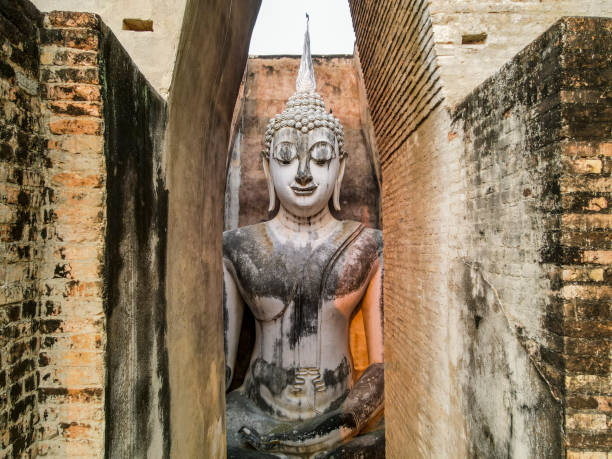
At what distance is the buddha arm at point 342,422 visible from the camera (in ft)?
14.4

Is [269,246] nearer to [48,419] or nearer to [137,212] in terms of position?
[137,212]

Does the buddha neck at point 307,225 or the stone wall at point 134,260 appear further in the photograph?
the buddha neck at point 307,225

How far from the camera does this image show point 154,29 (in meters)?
2.44

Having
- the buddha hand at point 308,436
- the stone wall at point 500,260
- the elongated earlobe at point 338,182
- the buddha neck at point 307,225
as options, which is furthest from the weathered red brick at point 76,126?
the elongated earlobe at point 338,182

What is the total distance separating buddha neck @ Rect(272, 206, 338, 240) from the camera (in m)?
5.33

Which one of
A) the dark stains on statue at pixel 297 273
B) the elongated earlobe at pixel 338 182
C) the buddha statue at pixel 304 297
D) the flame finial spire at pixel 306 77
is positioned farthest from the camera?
the flame finial spire at pixel 306 77

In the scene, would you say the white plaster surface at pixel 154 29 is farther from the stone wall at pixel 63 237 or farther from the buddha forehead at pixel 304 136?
the buddha forehead at pixel 304 136

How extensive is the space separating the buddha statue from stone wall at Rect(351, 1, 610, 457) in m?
1.66

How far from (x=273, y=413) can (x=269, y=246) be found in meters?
2.06

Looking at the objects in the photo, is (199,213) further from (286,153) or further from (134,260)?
(286,153)

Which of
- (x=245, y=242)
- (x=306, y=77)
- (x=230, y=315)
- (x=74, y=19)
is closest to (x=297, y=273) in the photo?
(x=245, y=242)

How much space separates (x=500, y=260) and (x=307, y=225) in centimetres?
357

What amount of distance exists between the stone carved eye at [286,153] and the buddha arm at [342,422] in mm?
1821

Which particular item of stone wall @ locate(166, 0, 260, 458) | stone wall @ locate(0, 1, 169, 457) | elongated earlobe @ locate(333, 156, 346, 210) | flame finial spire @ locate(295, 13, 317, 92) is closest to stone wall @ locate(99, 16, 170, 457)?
stone wall @ locate(0, 1, 169, 457)
